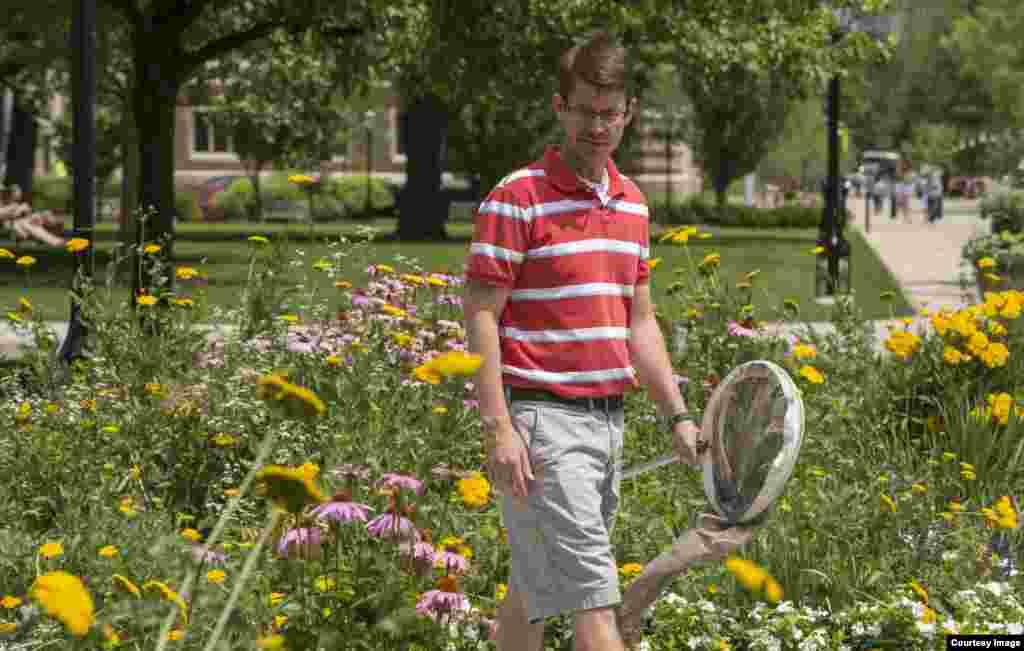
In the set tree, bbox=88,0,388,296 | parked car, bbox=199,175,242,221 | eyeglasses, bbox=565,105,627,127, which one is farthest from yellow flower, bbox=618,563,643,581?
parked car, bbox=199,175,242,221

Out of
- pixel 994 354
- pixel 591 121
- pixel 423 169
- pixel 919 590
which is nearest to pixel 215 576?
pixel 591 121

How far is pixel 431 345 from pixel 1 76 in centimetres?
2625

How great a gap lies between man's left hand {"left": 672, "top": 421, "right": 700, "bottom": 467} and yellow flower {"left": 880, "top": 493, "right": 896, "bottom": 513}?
1296 mm

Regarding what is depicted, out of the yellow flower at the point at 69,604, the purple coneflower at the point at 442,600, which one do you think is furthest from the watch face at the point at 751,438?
the yellow flower at the point at 69,604

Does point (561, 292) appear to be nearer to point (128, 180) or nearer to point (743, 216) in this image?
point (128, 180)

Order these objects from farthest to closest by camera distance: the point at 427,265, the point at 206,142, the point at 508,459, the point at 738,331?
the point at 206,142, the point at 427,265, the point at 738,331, the point at 508,459

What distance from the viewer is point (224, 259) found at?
27.6m

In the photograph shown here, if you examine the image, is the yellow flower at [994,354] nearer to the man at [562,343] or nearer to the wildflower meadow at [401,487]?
the wildflower meadow at [401,487]

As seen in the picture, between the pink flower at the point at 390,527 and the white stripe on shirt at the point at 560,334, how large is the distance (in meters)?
0.66

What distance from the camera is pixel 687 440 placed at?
400 centimetres

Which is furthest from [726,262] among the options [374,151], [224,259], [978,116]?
[978,116]

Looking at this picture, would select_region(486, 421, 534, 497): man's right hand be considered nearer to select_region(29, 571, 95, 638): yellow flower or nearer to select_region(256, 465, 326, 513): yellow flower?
select_region(256, 465, 326, 513): yellow flower

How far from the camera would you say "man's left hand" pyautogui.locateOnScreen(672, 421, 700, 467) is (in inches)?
158

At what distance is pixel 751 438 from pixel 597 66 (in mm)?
894
